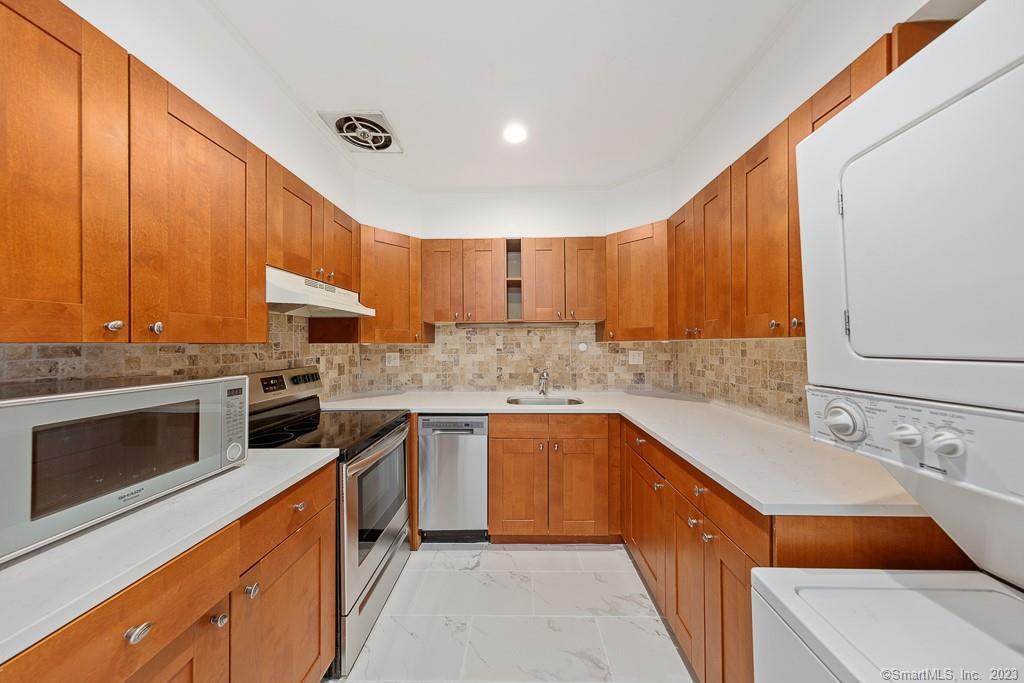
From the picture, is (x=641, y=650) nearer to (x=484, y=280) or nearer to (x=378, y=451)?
(x=378, y=451)

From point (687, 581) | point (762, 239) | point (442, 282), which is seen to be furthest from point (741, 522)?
point (442, 282)

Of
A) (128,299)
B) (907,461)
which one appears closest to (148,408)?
(128,299)

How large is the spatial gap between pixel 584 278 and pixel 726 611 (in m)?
2.03

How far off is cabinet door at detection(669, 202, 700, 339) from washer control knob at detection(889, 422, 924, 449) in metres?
1.35

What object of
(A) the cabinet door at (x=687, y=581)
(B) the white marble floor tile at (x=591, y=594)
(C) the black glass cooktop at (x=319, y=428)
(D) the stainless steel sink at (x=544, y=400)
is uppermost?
(C) the black glass cooktop at (x=319, y=428)

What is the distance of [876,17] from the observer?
1.03 m

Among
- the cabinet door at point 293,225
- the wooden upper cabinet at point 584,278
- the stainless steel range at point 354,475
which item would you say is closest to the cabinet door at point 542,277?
the wooden upper cabinet at point 584,278

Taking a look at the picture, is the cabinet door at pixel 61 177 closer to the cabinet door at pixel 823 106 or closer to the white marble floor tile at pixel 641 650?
the cabinet door at pixel 823 106

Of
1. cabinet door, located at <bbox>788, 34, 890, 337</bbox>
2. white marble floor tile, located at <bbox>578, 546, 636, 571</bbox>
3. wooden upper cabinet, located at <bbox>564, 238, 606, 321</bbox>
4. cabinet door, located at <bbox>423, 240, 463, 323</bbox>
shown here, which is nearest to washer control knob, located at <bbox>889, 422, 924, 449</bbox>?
cabinet door, located at <bbox>788, 34, 890, 337</bbox>

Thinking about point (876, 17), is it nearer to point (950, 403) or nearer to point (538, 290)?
point (950, 403)

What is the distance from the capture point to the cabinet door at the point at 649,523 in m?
1.65

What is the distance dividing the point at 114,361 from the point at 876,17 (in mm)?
2508

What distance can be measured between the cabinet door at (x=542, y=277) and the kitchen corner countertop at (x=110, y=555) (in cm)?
190

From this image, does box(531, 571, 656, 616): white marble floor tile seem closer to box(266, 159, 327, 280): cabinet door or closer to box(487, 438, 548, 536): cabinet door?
box(487, 438, 548, 536): cabinet door
